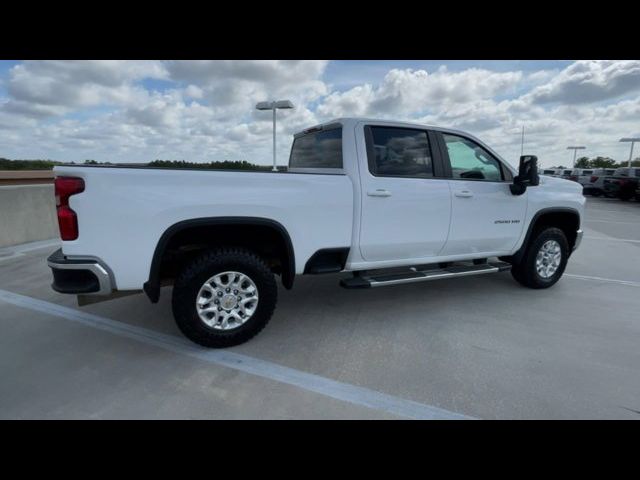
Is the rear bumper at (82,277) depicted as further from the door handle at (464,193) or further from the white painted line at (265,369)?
the door handle at (464,193)

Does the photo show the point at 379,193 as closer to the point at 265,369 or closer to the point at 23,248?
the point at 265,369

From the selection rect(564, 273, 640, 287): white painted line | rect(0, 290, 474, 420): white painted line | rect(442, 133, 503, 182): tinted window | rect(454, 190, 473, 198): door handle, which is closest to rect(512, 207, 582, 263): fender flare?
rect(442, 133, 503, 182): tinted window

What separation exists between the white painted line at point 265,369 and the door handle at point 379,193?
171 centimetres

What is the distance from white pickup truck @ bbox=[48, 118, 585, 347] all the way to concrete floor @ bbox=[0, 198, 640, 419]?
452 millimetres

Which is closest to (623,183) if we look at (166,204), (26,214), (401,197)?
(401,197)

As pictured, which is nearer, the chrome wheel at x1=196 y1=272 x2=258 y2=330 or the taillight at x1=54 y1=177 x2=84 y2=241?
the taillight at x1=54 y1=177 x2=84 y2=241

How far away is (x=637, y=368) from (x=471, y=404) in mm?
1644

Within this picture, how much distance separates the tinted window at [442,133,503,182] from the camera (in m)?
4.05

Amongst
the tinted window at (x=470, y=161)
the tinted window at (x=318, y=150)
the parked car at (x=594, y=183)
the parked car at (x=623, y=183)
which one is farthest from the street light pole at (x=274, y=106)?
the parked car at (x=594, y=183)

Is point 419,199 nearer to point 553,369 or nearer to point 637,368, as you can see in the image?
point 553,369

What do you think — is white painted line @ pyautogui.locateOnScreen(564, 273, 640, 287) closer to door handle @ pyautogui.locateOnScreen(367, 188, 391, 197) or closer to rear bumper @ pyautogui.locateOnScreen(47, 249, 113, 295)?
door handle @ pyautogui.locateOnScreen(367, 188, 391, 197)

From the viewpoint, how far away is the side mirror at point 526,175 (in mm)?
4012

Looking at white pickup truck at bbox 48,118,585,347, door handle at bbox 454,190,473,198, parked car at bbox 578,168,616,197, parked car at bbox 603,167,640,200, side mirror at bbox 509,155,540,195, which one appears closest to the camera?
white pickup truck at bbox 48,118,585,347
